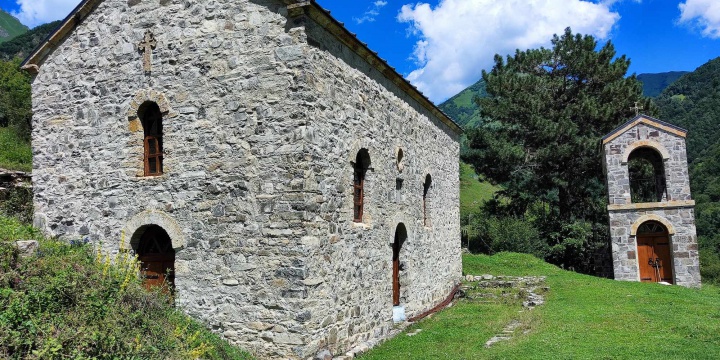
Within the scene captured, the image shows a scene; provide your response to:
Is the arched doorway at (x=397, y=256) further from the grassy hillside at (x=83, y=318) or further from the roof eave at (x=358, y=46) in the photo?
the grassy hillside at (x=83, y=318)

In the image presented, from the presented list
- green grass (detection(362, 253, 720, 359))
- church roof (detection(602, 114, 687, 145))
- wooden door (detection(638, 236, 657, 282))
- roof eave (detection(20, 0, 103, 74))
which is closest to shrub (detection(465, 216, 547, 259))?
wooden door (detection(638, 236, 657, 282))

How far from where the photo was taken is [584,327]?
34.7ft

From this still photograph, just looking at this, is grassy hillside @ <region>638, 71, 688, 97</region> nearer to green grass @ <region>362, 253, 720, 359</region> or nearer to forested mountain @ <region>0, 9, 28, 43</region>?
green grass @ <region>362, 253, 720, 359</region>

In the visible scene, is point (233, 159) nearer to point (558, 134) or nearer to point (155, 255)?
point (155, 255)

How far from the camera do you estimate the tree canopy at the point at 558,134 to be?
24531 mm

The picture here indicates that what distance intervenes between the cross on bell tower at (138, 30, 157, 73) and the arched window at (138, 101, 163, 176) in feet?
2.19

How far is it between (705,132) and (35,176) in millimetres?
55655

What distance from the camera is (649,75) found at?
172875 mm

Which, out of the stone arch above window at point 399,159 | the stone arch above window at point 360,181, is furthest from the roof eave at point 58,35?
the stone arch above window at point 399,159

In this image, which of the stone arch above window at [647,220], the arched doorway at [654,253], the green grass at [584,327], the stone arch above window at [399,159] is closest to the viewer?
the green grass at [584,327]

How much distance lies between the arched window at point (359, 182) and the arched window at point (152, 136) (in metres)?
3.66

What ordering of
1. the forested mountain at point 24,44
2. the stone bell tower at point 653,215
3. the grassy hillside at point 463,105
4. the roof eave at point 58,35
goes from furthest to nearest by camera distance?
1. the grassy hillside at point 463,105
2. the forested mountain at point 24,44
3. the stone bell tower at point 653,215
4. the roof eave at point 58,35

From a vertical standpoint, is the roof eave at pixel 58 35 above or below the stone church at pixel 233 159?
above

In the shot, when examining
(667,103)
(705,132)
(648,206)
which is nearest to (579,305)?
(648,206)
